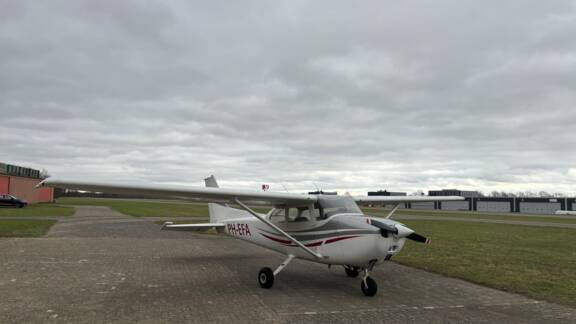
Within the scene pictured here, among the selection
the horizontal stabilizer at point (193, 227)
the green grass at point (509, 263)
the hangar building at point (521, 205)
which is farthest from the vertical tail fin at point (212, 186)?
the hangar building at point (521, 205)

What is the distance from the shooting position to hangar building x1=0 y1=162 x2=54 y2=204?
151 ft

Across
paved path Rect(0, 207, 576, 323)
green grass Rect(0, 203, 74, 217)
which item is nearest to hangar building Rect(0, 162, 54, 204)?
green grass Rect(0, 203, 74, 217)

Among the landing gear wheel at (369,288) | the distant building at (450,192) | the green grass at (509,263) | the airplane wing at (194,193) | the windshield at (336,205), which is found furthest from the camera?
the distant building at (450,192)

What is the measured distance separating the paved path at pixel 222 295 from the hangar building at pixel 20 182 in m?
35.3

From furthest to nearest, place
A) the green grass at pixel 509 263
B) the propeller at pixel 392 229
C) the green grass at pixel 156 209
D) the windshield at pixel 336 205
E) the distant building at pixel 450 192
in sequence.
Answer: the distant building at pixel 450 192, the green grass at pixel 156 209, the green grass at pixel 509 263, the windshield at pixel 336 205, the propeller at pixel 392 229

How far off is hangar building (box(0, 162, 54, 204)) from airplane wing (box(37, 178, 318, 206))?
38153 mm

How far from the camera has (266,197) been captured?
342 inches

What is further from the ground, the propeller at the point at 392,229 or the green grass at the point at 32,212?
the propeller at the point at 392,229

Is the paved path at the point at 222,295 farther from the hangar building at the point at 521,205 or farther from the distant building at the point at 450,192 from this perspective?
the distant building at the point at 450,192

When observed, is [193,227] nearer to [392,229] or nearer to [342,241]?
[342,241]

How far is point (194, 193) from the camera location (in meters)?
8.13

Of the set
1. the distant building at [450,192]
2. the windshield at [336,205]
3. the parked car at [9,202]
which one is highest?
the distant building at [450,192]

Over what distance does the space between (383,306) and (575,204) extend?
344 feet

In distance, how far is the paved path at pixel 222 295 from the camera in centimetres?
636
